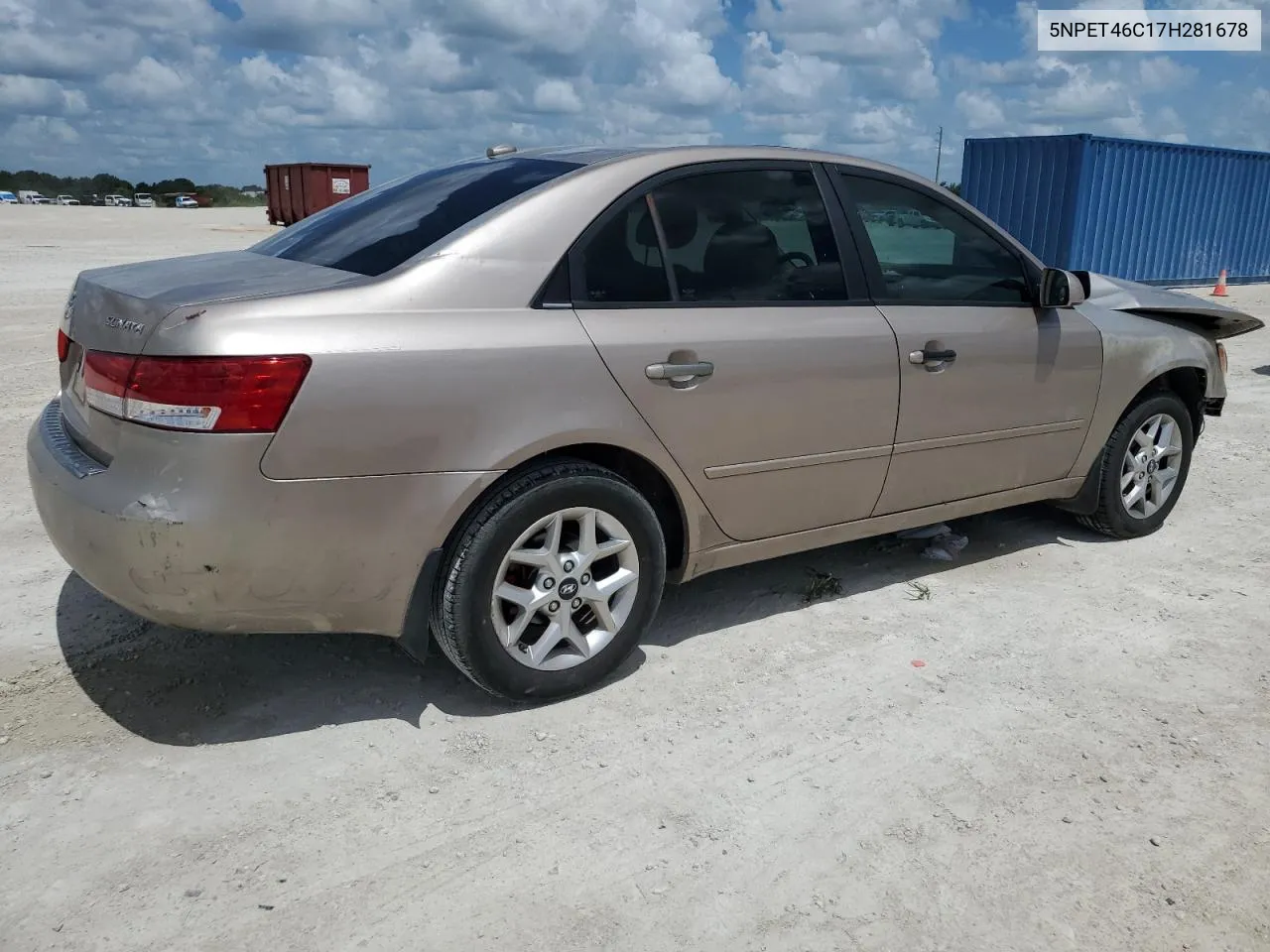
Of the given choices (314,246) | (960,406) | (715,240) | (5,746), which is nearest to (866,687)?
(960,406)

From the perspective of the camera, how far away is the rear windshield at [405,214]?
10.6 feet

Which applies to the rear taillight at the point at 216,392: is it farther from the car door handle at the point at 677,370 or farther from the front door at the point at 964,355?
the front door at the point at 964,355

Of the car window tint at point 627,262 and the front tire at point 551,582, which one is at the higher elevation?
the car window tint at point 627,262

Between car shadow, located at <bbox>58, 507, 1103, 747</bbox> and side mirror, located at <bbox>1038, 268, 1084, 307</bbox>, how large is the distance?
1351 mm

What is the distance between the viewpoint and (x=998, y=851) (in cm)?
270

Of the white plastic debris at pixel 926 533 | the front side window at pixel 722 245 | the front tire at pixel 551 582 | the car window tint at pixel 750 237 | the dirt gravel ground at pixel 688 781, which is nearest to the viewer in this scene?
the dirt gravel ground at pixel 688 781

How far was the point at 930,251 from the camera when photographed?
14.0ft

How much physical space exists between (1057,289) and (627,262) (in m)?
1.97

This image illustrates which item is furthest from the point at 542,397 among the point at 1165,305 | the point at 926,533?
the point at 1165,305

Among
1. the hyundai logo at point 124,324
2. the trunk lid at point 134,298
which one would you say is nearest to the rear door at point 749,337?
the trunk lid at point 134,298

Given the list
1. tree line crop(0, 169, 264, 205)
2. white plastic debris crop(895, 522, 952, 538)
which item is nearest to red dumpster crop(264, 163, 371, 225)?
white plastic debris crop(895, 522, 952, 538)

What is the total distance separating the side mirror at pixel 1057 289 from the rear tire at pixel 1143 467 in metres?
0.88

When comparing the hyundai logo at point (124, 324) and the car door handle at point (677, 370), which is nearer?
the hyundai logo at point (124, 324)

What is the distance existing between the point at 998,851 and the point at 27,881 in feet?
7.72
